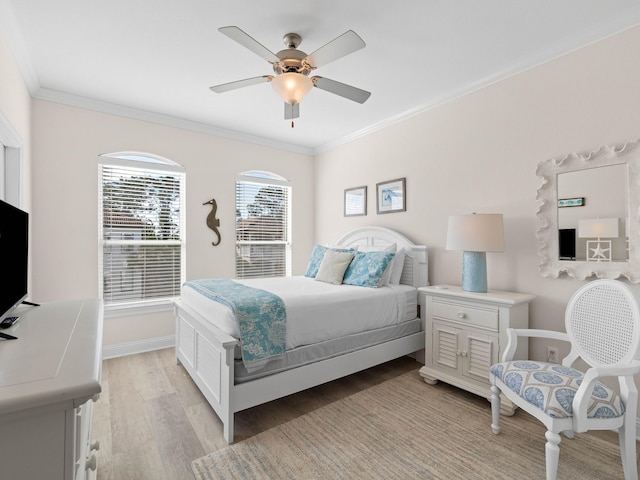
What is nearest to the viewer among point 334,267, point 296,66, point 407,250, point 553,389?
point 553,389

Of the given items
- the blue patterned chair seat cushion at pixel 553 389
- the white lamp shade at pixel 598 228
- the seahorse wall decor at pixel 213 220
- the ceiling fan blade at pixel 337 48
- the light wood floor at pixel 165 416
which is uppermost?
the ceiling fan blade at pixel 337 48

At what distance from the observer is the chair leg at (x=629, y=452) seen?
5.08ft

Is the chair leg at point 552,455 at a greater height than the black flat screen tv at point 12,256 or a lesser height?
lesser

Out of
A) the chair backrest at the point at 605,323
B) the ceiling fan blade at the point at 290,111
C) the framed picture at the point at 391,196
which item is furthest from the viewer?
the framed picture at the point at 391,196

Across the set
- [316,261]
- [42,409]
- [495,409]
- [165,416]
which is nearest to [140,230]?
[316,261]

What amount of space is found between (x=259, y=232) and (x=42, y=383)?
3.87 m

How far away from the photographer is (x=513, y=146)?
2.73 metres

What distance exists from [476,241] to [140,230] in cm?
350

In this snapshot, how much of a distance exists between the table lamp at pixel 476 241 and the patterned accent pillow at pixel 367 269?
2.24ft

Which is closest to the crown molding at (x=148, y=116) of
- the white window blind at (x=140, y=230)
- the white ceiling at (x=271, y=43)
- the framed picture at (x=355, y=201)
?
the white ceiling at (x=271, y=43)

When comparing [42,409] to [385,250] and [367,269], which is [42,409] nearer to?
[367,269]

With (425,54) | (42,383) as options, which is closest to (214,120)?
(425,54)

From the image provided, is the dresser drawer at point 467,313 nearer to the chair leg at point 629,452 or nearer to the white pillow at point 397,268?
the white pillow at point 397,268

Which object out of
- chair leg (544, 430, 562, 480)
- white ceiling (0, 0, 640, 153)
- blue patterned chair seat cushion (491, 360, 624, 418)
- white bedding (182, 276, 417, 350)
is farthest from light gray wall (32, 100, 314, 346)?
chair leg (544, 430, 562, 480)
